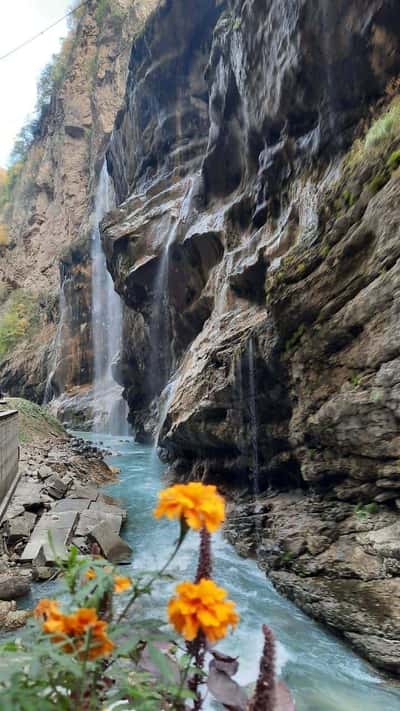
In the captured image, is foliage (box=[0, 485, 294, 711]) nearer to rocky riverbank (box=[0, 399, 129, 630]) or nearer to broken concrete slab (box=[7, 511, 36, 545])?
rocky riverbank (box=[0, 399, 129, 630])

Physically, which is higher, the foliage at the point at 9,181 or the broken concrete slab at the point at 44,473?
the foliage at the point at 9,181

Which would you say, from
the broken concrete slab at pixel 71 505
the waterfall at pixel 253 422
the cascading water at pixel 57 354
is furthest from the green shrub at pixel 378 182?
the cascading water at pixel 57 354

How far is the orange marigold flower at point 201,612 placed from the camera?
104 cm

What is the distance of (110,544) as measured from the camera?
22.0ft

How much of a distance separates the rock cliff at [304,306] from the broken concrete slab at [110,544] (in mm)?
2056

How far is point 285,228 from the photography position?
10.2 m

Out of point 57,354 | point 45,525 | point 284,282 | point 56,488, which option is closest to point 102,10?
point 57,354

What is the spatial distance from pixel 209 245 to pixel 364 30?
8209 millimetres

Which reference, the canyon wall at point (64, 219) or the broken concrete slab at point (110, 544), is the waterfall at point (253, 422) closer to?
the broken concrete slab at point (110, 544)

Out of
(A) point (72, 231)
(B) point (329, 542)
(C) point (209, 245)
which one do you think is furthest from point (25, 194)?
(B) point (329, 542)

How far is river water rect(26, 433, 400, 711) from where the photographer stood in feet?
12.0

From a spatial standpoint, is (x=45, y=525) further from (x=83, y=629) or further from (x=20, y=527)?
(x=83, y=629)

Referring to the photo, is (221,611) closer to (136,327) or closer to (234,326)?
(234,326)

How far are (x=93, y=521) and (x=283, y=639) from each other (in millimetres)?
4401
